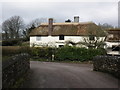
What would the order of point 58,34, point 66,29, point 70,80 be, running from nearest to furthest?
point 70,80, point 58,34, point 66,29

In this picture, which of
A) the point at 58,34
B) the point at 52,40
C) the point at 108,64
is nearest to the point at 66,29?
the point at 58,34

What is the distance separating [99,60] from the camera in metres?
13.5

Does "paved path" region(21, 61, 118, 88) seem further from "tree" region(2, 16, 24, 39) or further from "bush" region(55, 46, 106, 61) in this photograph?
"tree" region(2, 16, 24, 39)

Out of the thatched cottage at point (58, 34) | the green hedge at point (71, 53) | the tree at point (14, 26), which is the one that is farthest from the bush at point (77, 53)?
the tree at point (14, 26)

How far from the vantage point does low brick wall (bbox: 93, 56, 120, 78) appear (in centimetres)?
1090

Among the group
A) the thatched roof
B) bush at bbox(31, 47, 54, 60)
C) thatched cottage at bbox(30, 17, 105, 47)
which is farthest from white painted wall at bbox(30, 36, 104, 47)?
bush at bbox(31, 47, 54, 60)

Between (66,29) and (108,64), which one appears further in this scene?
(66,29)

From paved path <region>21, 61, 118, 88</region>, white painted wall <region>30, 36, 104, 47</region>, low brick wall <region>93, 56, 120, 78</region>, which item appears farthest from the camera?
white painted wall <region>30, 36, 104, 47</region>

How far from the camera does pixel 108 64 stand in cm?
1220

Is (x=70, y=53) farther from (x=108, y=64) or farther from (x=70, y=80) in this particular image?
(x=70, y=80)

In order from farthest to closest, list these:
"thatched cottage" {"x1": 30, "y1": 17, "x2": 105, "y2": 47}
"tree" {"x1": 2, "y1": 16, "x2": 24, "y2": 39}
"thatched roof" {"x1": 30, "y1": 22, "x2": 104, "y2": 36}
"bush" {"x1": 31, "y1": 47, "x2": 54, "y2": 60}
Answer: "tree" {"x1": 2, "y1": 16, "x2": 24, "y2": 39}, "thatched roof" {"x1": 30, "y1": 22, "x2": 104, "y2": 36}, "thatched cottage" {"x1": 30, "y1": 17, "x2": 105, "y2": 47}, "bush" {"x1": 31, "y1": 47, "x2": 54, "y2": 60}

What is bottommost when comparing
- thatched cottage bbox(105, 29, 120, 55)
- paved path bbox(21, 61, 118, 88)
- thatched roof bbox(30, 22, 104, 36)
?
paved path bbox(21, 61, 118, 88)

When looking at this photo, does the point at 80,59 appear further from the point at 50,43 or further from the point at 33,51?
the point at 50,43

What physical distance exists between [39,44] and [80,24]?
1079 centimetres
